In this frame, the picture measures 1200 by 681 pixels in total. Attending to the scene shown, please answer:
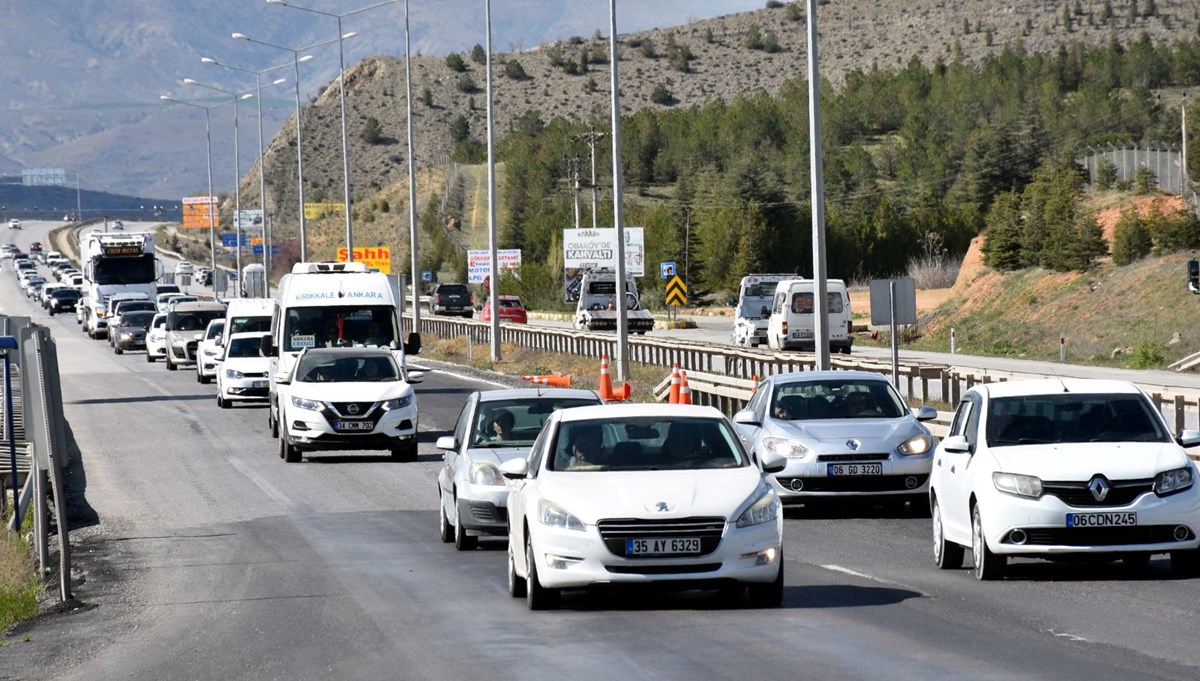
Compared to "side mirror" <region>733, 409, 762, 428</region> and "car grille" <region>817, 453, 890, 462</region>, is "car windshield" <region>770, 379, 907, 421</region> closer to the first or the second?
"side mirror" <region>733, 409, 762, 428</region>

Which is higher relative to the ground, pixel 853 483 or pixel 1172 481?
pixel 1172 481

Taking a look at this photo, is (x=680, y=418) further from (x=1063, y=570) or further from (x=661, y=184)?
(x=661, y=184)

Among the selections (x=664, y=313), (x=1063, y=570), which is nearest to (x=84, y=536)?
(x=1063, y=570)

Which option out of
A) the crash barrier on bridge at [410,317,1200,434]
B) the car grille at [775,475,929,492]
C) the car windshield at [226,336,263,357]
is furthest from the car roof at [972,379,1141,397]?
the car windshield at [226,336,263,357]

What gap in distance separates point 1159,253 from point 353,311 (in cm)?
4323

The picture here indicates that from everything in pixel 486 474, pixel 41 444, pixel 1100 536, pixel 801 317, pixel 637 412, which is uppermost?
pixel 637 412

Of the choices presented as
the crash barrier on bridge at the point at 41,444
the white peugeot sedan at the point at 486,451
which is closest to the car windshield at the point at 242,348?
the crash barrier on bridge at the point at 41,444

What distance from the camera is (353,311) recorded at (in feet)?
112

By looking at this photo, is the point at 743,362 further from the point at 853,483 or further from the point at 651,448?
the point at 651,448

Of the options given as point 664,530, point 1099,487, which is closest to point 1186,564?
point 1099,487

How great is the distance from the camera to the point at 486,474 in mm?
17031

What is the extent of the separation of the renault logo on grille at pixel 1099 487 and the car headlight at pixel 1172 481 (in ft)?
1.12

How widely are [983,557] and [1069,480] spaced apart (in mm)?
928

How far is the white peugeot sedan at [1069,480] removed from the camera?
13695mm
